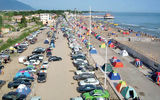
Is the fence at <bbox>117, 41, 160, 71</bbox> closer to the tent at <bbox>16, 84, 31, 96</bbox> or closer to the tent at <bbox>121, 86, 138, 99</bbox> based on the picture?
the tent at <bbox>121, 86, 138, 99</bbox>

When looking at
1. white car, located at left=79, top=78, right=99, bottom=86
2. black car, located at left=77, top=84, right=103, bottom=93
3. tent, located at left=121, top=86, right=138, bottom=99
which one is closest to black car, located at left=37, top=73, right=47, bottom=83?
white car, located at left=79, top=78, right=99, bottom=86

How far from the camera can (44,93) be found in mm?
13977

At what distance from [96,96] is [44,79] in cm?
606

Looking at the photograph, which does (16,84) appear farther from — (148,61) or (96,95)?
(148,61)

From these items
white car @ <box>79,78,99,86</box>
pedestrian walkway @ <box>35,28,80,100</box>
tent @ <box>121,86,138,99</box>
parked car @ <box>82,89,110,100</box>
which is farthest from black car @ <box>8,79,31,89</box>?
tent @ <box>121,86,138,99</box>

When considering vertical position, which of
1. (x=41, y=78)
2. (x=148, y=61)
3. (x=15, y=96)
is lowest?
(x=15, y=96)

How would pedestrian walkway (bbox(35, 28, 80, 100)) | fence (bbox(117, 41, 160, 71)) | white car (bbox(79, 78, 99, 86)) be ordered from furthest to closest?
fence (bbox(117, 41, 160, 71)) → white car (bbox(79, 78, 99, 86)) → pedestrian walkway (bbox(35, 28, 80, 100))

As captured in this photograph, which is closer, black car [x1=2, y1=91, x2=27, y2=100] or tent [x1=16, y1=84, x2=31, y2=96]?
black car [x1=2, y1=91, x2=27, y2=100]

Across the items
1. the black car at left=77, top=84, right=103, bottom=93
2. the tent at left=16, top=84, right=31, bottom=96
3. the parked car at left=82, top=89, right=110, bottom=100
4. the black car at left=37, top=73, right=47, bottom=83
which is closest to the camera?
the parked car at left=82, top=89, right=110, bottom=100

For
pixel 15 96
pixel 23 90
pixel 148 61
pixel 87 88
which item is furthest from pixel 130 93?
pixel 148 61

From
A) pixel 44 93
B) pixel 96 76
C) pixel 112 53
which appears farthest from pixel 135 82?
pixel 112 53

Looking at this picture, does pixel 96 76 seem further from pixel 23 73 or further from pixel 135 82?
pixel 23 73

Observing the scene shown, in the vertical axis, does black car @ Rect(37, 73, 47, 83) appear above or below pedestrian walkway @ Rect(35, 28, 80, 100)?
above

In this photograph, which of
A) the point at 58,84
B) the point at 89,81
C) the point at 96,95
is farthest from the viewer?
the point at 58,84
